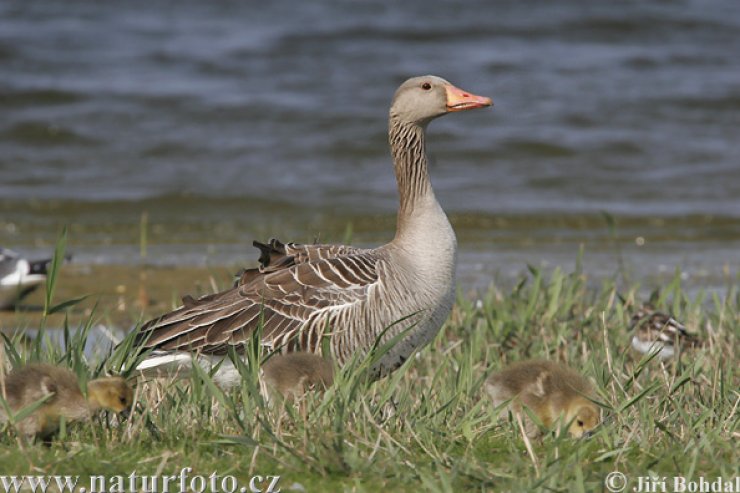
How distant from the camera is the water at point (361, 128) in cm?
1342

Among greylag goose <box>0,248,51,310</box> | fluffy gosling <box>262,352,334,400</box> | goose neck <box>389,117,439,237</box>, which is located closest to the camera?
fluffy gosling <box>262,352,334,400</box>

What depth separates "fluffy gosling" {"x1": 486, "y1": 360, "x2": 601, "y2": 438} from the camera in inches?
193

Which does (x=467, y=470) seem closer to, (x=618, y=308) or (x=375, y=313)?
(x=375, y=313)

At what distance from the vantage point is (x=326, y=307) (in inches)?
256

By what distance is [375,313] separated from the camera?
6.49 metres

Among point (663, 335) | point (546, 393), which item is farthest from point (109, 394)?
point (663, 335)

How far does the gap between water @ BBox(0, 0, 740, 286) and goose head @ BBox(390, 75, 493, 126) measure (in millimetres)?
2141

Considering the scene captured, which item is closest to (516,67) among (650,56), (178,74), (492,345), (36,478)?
(650,56)

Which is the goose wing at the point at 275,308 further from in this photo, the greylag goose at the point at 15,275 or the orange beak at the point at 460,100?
the greylag goose at the point at 15,275

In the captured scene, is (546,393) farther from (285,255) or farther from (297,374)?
(285,255)

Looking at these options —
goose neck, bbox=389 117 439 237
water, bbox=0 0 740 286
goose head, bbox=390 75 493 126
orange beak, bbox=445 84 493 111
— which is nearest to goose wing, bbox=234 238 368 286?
goose neck, bbox=389 117 439 237

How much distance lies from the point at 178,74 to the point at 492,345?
49.9ft

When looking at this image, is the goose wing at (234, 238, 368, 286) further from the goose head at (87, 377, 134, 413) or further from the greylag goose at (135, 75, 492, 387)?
the goose head at (87, 377, 134, 413)

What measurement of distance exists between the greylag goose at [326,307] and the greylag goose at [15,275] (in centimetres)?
336
